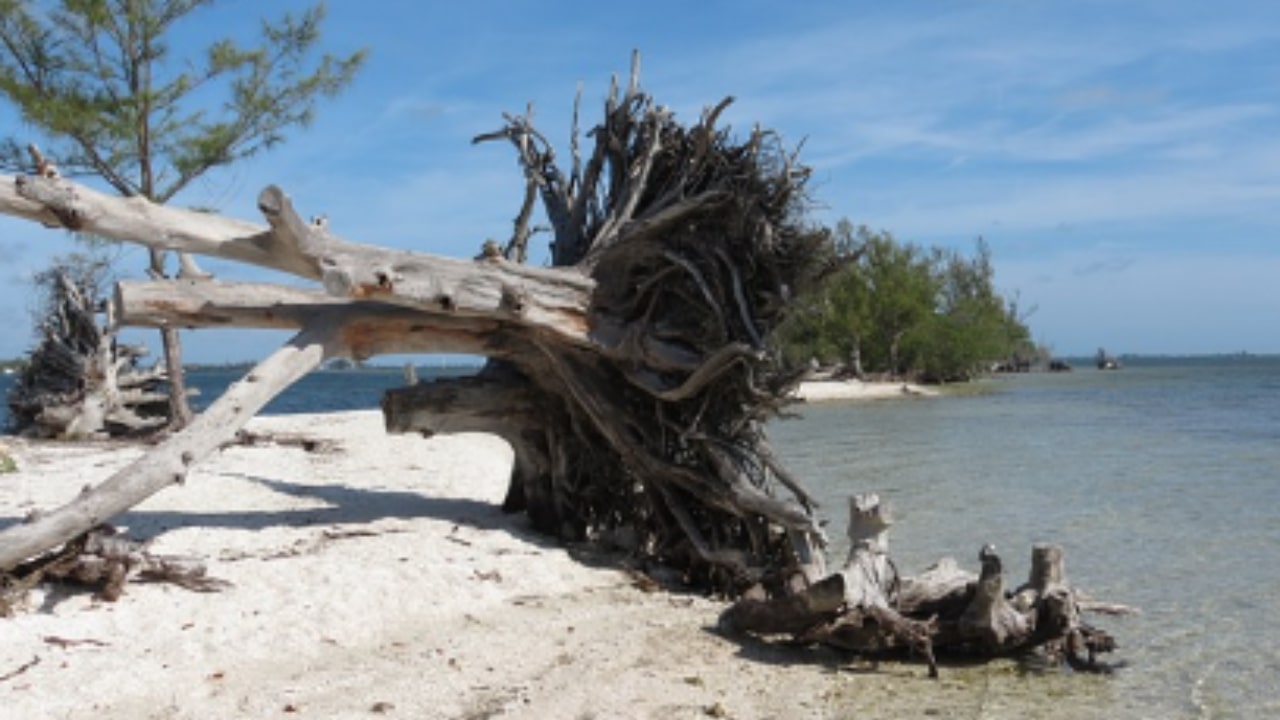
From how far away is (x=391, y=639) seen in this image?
616 centimetres

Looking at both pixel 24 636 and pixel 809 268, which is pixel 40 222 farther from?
pixel 809 268

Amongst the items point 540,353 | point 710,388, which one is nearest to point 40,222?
point 540,353

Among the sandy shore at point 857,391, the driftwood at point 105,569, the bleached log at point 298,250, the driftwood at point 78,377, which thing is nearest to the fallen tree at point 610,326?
the bleached log at point 298,250

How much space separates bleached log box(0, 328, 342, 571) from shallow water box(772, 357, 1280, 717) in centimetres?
475

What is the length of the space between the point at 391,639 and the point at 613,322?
11.1 feet

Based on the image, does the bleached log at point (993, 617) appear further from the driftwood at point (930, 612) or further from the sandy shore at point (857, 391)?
the sandy shore at point (857, 391)

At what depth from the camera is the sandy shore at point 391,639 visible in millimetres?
5164

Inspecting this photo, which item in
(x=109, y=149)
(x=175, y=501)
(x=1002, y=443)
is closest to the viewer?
(x=175, y=501)

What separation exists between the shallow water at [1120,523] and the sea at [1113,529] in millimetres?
19

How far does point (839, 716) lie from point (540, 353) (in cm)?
423

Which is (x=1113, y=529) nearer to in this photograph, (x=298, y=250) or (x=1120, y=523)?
(x=1120, y=523)

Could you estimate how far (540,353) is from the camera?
8.58 metres

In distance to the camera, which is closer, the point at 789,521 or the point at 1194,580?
the point at 789,521

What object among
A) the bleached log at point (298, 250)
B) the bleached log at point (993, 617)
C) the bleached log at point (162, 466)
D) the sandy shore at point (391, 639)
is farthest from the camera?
the bleached log at point (298, 250)
